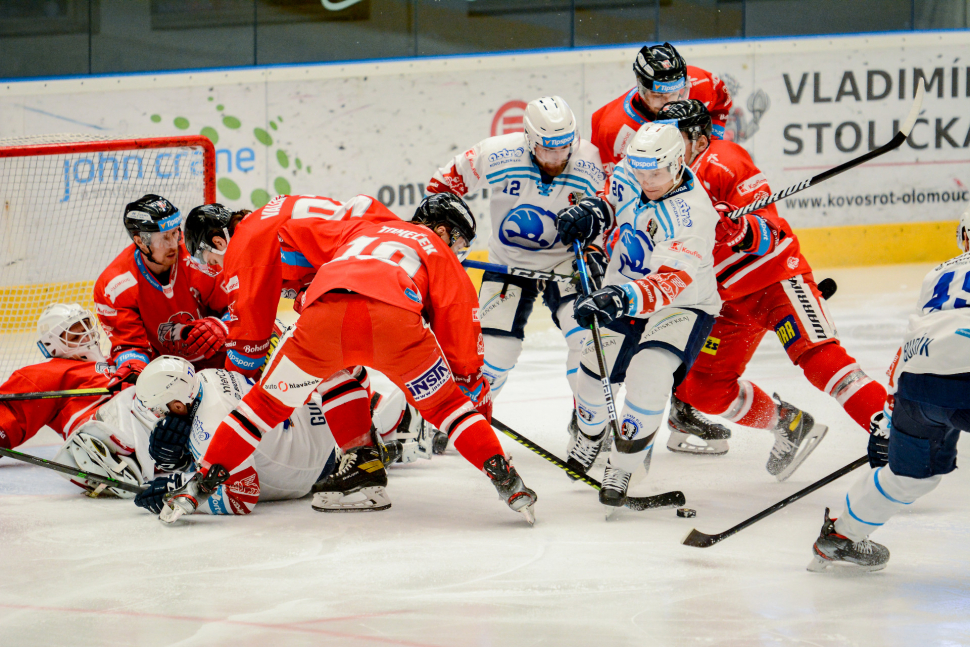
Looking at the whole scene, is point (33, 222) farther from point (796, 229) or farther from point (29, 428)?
point (796, 229)

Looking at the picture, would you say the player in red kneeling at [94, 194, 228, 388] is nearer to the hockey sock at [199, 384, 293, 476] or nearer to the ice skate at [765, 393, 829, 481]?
the hockey sock at [199, 384, 293, 476]

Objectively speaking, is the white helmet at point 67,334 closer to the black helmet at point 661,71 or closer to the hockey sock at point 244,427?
the hockey sock at point 244,427

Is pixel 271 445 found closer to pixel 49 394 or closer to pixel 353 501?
pixel 353 501

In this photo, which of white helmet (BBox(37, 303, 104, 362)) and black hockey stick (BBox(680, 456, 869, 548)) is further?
white helmet (BBox(37, 303, 104, 362))

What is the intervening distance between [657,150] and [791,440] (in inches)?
45.3

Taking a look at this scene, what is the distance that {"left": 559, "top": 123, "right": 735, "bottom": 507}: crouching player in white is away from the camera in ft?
8.82

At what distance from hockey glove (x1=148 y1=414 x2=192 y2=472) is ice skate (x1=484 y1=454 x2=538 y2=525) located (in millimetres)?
894

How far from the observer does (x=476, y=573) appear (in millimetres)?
2377

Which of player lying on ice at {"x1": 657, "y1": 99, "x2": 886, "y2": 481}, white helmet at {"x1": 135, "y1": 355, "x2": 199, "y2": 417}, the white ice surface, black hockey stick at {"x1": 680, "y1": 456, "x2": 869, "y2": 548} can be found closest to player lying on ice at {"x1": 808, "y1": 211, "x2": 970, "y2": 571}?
the white ice surface

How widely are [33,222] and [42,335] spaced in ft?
8.59

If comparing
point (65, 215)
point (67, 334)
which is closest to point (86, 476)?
point (67, 334)

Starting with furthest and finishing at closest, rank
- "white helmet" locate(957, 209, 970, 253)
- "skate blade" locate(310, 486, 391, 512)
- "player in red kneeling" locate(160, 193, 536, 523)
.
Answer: "skate blade" locate(310, 486, 391, 512) < "player in red kneeling" locate(160, 193, 536, 523) < "white helmet" locate(957, 209, 970, 253)

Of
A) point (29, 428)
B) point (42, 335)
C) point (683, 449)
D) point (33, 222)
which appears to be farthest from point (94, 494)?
point (33, 222)

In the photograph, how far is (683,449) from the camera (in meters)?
3.72
